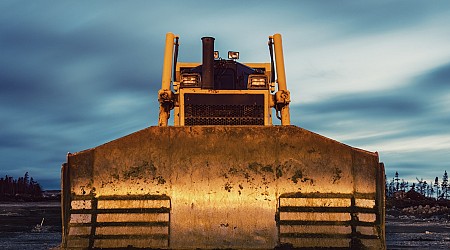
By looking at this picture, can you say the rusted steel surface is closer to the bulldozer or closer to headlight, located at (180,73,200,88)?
the bulldozer

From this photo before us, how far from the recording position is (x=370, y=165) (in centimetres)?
637

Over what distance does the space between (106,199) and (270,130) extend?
204 centimetres

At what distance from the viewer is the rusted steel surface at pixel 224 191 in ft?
20.2

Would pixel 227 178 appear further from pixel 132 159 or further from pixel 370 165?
pixel 370 165

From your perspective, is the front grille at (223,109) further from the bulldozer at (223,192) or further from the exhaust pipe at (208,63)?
the bulldozer at (223,192)

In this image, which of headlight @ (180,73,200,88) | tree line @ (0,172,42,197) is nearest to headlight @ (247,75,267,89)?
headlight @ (180,73,200,88)

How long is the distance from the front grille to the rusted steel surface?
2.56m

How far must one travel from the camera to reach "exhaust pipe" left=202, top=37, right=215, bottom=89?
936cm

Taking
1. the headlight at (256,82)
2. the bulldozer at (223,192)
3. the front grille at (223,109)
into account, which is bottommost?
the bulldozer at (223,192)

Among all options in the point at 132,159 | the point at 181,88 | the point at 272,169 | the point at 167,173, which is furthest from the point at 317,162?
the point at 181,88

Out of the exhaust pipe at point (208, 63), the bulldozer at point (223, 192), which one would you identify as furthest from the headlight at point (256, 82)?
the bulldozer at point (223, 192)

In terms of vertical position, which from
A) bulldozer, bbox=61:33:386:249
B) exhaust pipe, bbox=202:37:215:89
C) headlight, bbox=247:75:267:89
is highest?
exhaust pipe, bbox=202:37:215:89

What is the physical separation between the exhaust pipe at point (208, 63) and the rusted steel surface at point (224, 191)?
9.53 ft

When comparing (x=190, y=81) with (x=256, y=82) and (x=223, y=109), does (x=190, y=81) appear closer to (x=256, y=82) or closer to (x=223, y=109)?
(x=223, y=109)
